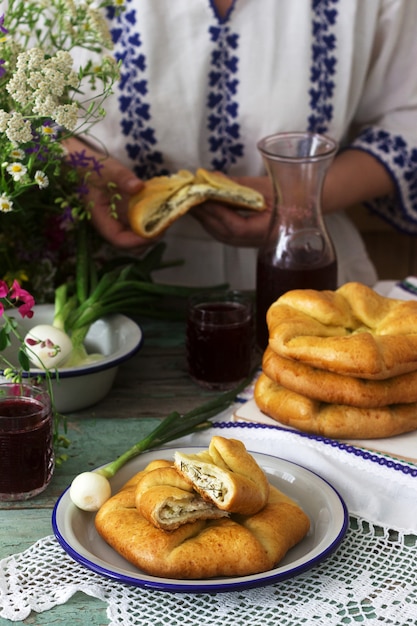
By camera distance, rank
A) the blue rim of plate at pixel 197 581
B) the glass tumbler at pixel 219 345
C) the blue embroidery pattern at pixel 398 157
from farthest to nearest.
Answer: the blue embroidery pattern at pixel 398 157
the glass tumbler at pixel 219 345
the blue rim of plate at pixel 197 581

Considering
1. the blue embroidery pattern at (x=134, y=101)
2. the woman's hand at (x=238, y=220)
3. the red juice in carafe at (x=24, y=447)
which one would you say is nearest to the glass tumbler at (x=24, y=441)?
the red juice in carafe at (x=24, y=447)

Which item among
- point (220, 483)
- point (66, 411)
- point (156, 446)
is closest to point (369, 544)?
point (220, 483)

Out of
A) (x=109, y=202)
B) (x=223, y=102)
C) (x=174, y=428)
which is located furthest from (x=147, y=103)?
(x=174, y=428)

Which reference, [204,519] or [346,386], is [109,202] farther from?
[204,519]

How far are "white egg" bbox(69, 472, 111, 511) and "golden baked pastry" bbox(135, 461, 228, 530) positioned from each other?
0.06 m

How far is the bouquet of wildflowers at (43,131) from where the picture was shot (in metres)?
1.07

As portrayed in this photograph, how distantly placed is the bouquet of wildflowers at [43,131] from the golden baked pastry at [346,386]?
405 mm

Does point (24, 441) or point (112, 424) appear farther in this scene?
point (112, 424)

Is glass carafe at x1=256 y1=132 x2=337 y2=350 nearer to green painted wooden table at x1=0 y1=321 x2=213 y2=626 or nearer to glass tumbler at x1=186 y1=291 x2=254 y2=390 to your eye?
glass tumbler at x1=186 y1=291 x2=254 y2=390

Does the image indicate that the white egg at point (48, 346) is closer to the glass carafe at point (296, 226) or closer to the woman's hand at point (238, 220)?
the glass carafe at point (296, 226)

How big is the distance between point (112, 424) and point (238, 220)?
1.79 feet

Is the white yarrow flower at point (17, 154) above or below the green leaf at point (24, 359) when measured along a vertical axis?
above

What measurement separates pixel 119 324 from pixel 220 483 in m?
0.55

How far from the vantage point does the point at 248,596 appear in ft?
2.93
